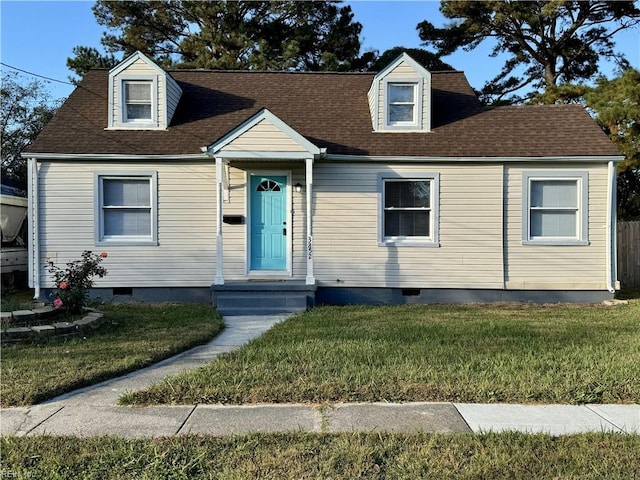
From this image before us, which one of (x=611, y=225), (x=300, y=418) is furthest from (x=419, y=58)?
(x=300, y=418)

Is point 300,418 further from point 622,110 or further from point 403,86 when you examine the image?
point 622,110

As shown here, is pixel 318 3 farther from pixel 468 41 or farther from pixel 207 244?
pixel 207 244

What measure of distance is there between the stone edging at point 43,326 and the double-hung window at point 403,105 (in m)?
7.51

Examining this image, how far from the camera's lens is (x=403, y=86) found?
448 inches

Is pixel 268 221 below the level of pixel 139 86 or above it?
below

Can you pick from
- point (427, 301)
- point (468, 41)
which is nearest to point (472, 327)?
point (427, 301)

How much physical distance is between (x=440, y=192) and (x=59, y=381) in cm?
826

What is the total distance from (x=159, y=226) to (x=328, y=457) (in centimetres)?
846

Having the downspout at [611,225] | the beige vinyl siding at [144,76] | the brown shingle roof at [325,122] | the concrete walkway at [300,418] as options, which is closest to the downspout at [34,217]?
the brown shingle roof at [325,122]

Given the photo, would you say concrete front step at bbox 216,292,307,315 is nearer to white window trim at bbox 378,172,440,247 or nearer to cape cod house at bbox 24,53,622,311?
cape cod house at bbox 24,53,622,311

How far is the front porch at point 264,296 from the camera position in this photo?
966 cm

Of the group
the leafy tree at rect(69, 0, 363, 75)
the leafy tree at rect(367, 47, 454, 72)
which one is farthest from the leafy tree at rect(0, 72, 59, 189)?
the leafy tree at rect(367, 47, 454, 72)

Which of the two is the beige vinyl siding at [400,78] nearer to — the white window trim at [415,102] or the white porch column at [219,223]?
the white window trim at [415,102]

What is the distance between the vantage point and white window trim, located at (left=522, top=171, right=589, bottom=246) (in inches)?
419
